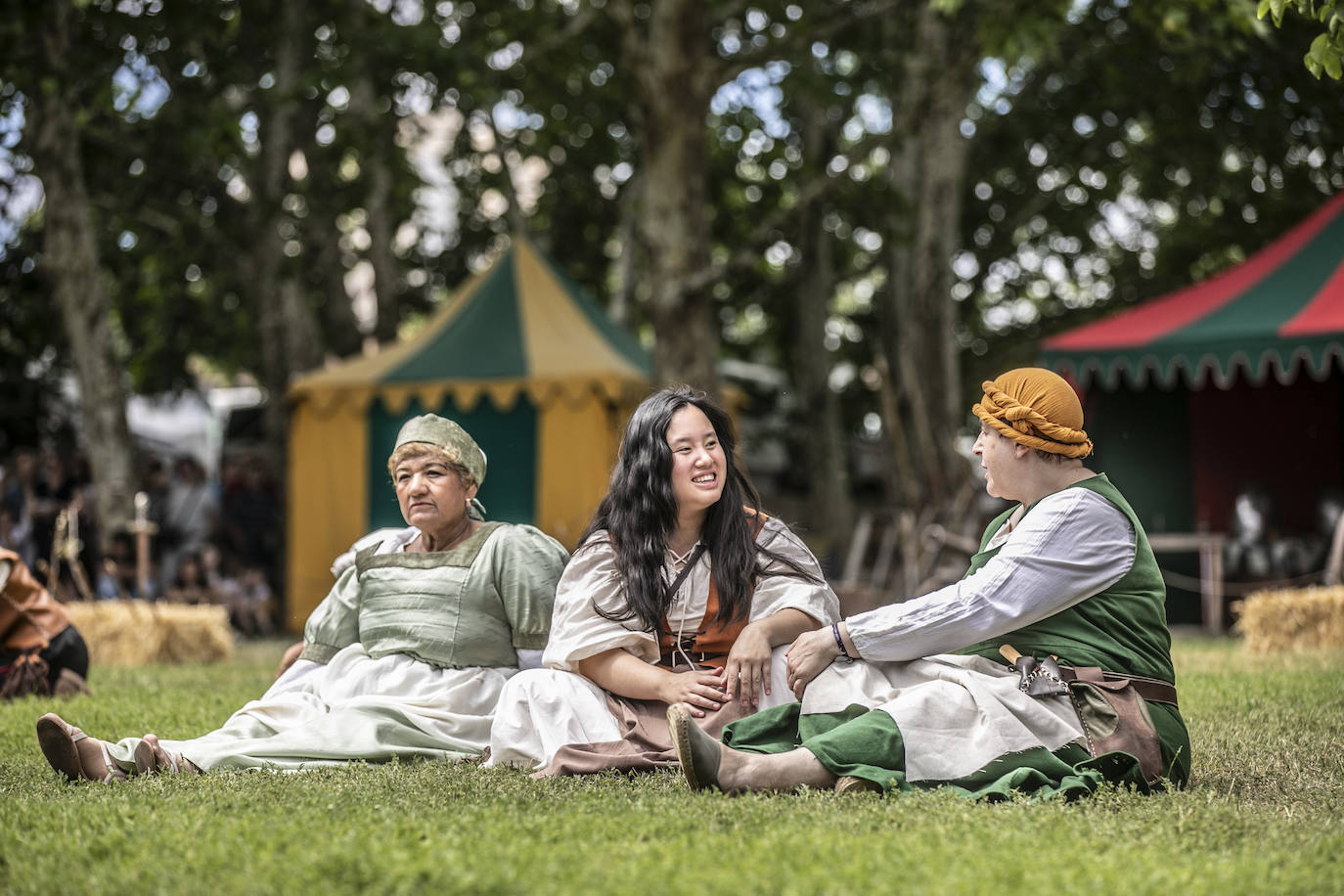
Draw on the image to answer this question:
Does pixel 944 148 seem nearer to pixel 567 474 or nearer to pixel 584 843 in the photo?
pixel 567 474

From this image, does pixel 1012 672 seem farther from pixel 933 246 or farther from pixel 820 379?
pixel 820 379

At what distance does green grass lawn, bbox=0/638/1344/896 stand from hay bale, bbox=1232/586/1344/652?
426 centimetres

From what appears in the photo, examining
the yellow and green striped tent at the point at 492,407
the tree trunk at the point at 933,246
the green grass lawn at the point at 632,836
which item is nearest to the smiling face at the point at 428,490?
the green grass lawn at the point at 632,836

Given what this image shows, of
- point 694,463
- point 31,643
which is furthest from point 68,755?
point 31,643

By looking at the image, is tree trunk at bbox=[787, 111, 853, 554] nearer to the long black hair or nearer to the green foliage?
the green foliage

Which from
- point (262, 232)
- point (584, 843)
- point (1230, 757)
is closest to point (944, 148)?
point (262, 232)

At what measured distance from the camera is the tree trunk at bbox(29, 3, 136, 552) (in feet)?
35.0

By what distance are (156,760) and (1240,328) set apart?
8.29 meters

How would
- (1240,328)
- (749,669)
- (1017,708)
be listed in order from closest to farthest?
(1017,708) → (749,669) → (1240,328)

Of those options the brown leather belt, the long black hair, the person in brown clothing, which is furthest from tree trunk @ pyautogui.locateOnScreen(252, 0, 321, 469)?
the brown leather belt

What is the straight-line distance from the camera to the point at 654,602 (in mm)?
4215

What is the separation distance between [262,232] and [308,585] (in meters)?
3.13

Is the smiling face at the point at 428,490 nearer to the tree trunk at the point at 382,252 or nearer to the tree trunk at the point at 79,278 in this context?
the tree trunk at the point at 79,278

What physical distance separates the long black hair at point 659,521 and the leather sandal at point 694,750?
2.19 ft
